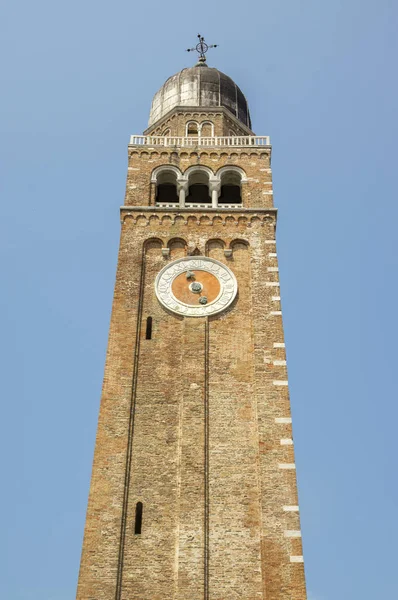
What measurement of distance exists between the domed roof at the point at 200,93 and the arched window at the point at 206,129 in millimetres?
1374

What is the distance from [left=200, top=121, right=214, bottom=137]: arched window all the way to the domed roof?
1374 millimetres

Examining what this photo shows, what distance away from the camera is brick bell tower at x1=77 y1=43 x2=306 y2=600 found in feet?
81.0

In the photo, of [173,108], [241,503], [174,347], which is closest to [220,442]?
[241,503]

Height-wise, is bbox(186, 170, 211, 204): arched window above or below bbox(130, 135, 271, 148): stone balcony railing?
below

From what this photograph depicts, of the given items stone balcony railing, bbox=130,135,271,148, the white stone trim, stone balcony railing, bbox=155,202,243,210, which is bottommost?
the white stone trim

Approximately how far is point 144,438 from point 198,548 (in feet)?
13.2

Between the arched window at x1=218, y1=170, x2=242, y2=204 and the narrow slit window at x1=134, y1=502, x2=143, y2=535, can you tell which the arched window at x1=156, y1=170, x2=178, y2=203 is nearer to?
the arched window at x1=218, y1=170, x2=242, y2=204

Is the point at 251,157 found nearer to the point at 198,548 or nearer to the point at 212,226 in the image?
the point at 212,226

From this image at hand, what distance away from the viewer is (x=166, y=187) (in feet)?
121

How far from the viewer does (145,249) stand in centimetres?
3303

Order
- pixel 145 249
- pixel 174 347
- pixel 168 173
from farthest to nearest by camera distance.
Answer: pixel 168 173, pixel 145 249, pixel 174 347

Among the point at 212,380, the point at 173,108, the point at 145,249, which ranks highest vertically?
the point at 173,108

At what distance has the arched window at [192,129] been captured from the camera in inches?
1583

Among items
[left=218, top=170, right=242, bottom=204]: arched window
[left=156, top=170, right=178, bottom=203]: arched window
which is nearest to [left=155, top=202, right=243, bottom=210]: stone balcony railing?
[left=156, top=170, right=178, bottom=203]: arched window
